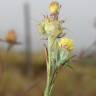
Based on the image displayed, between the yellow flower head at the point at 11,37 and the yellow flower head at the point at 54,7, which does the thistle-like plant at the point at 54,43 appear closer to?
the yellow flower head at the point at 54,7

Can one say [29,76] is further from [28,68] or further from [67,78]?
[67,78]

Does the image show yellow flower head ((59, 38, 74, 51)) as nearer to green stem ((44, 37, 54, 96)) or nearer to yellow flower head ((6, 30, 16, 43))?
green stem ((44, 37, 54, 96))

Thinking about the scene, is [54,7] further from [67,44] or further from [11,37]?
[11,37]

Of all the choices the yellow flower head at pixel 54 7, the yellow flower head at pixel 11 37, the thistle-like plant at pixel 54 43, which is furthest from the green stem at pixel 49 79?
the yellow flower head at pixel 11 37

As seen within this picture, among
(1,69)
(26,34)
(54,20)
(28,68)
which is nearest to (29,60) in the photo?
(28,68)

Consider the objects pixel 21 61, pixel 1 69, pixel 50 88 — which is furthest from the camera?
pixel 21 61

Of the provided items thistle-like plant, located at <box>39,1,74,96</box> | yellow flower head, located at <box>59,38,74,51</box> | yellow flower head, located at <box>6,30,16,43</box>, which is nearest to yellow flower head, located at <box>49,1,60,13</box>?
thistle-like plant, located at <box>39,1,74,96</box>

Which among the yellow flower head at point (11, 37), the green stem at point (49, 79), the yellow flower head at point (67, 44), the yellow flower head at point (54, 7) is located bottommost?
the yellow flower head at point (11, 37)

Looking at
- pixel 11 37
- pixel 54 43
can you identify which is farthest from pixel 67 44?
pixel 11 37
